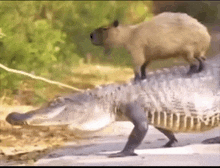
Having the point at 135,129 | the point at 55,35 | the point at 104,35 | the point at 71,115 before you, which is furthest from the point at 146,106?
the point at 55,35

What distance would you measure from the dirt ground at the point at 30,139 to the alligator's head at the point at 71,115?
0.69ft

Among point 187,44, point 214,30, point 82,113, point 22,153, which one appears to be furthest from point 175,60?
point 22,153

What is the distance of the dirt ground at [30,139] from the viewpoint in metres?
1.65

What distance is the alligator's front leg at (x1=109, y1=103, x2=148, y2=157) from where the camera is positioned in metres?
1.41

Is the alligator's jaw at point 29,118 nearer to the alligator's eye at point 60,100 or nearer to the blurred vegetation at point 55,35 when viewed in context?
the alligator's eye at point 60,100

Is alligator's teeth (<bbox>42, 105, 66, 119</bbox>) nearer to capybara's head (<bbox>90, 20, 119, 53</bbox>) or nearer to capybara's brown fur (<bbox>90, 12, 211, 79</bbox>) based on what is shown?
capybara's brown fur (<bbox>90, 12, 211, 79</bbox>)

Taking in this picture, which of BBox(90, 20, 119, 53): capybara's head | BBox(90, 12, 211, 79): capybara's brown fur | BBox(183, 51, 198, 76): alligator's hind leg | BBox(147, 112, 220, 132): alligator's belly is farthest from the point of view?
BBox(90, 20, 119, 53): capybara's head

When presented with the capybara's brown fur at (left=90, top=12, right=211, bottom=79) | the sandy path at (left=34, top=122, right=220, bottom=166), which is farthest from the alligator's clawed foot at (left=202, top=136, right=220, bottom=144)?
the capybara's brown fur at (left=90, top=12, right=211, bottom=79)

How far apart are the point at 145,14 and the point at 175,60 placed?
391mm

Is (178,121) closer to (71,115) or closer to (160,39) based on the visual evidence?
(71,115)

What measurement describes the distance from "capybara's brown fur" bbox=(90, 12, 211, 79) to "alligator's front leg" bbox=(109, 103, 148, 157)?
0.29 m

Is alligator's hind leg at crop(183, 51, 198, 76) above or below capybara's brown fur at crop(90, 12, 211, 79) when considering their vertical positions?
below

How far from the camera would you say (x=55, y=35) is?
2.17m

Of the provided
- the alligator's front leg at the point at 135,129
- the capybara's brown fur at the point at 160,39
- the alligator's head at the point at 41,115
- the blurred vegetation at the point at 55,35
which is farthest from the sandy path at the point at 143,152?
the blurred vegetation at the point at 55,35
